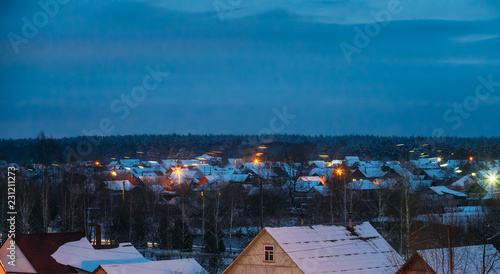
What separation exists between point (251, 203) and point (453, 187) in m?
30.1

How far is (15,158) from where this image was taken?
170125 millimetres

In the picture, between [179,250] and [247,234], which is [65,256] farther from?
[247,234]

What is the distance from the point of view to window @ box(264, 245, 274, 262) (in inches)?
988

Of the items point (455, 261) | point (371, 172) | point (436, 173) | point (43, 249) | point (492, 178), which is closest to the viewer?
point (455, 261)

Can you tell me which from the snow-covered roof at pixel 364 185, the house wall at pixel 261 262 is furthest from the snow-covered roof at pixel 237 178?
the house wall at pixel 261 262

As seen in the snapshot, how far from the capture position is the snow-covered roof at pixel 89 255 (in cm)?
2928

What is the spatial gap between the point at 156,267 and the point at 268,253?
4454mm

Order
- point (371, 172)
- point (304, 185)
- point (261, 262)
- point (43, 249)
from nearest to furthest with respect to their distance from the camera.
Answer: point (261, 262), point (43, 249), point (304, 185), point (371, 172)

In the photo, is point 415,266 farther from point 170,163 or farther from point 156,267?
point 170,163

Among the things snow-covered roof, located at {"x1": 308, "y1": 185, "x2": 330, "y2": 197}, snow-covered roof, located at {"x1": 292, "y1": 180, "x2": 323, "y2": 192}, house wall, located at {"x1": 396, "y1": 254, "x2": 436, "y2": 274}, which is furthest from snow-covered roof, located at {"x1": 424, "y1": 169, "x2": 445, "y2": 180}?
house wall, located at {"x1": 396, "y1": 254, "x2": 436, "y2": 274}

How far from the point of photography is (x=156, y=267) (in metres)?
26.3

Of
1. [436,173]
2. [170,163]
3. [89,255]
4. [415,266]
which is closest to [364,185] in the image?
[436,173]

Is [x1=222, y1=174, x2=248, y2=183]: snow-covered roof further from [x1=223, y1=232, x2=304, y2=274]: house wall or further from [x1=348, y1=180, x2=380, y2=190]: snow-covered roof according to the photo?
[x1=223, y1=232, x2=304, y2=274]: house wall

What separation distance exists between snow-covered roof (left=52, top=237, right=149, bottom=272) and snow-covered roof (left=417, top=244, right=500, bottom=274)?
1290cm
